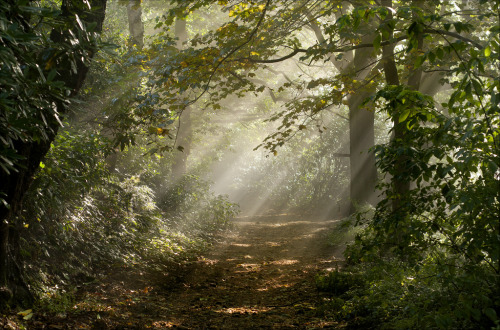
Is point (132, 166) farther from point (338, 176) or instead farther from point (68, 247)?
point (338, 176)

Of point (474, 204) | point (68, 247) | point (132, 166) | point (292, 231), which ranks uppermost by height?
point (132, 166)

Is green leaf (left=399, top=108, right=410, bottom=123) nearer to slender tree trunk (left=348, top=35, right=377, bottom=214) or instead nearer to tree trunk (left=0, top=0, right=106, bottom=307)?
tree trunk (left=0, top=0, right=106, bottom=307)

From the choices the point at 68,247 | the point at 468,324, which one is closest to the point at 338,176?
the point at 68,247

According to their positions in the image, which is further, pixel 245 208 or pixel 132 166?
pixel 245 208

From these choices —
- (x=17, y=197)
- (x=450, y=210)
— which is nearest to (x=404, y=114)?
(x=450, y=210)

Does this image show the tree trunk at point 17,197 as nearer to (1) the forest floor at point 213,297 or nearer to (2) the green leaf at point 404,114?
(1) the forest floor at point 213,297

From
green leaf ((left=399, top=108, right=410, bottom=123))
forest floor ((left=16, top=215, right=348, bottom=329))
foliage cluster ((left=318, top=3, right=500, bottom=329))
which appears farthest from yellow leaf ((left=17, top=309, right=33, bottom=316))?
green leaf ((left=399, top=108, right=410, bottom=123))

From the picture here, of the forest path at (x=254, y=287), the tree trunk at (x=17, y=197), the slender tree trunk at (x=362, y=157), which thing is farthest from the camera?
the slender tree trunk at (x=362, y=157)

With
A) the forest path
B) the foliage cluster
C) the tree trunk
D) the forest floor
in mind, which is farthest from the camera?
the forest path

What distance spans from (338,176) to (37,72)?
20034mm

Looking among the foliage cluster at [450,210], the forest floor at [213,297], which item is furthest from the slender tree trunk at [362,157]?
the foliage cluster at [450,210]

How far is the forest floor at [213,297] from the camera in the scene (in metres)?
4.61

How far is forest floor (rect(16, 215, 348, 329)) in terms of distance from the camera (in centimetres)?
461

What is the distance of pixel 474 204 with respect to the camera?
2980 millimetres
